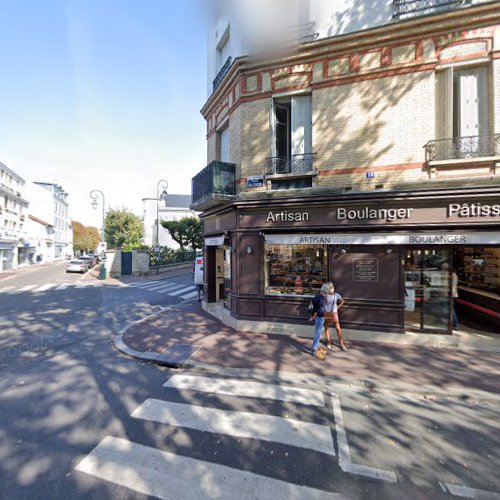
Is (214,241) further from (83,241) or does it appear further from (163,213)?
(83,241)

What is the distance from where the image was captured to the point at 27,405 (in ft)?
14.4

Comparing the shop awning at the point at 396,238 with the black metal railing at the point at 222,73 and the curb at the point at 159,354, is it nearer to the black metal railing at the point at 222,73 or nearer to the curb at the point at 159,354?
the curb at the point at 159,354

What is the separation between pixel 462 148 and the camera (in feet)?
22.4

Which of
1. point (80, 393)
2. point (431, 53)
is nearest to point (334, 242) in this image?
point (431, 53)

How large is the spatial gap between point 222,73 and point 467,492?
11.9 m

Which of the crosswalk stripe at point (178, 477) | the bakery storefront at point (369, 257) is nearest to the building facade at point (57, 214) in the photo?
the bakery storefront at point (369, 257)

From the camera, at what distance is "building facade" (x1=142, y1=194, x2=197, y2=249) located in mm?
51688

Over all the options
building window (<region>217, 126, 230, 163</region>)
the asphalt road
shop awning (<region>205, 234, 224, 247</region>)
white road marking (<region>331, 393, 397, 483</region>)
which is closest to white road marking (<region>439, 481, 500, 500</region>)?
the asphalt road

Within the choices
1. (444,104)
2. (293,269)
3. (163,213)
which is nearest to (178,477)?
(293,269)

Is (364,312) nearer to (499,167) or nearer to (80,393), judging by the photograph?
(499,167)

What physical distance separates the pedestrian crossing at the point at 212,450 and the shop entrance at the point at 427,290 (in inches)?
169

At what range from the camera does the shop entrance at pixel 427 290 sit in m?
7.21

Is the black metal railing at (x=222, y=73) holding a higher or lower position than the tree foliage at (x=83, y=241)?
higher

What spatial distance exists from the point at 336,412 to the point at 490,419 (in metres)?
2.29
